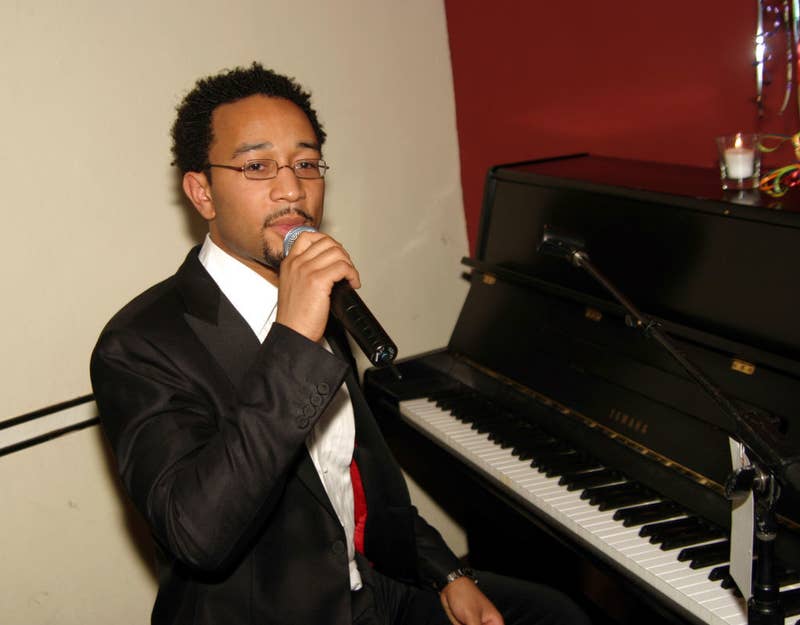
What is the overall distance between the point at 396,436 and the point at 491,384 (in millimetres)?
325

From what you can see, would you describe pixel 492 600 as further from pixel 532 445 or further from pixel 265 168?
pixel 265 168

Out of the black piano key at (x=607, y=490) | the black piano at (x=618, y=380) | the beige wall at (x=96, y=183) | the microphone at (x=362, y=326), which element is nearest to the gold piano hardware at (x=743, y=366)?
the black piano at (x=618, y=380)

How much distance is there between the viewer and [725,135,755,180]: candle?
187cm

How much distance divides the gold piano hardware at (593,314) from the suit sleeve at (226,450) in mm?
921

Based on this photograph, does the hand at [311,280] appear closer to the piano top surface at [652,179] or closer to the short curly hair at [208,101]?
the short curly hair at [208,101]

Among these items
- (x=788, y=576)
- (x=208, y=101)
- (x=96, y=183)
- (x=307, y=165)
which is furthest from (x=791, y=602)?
(x=96, y=183)

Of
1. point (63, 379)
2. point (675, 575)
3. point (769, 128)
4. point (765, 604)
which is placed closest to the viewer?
point (765, 604)

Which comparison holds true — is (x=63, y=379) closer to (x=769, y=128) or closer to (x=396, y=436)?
(x=396, y=436)

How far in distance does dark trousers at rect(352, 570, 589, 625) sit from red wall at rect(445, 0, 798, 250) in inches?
49.3

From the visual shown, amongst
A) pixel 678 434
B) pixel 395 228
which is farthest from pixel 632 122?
pixel 678 434

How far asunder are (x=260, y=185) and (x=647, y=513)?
1022 mm

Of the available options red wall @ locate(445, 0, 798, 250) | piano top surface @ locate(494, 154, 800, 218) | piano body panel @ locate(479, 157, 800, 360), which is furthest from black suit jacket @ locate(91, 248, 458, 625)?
red wall @ locate(445, 0, 798, 250)

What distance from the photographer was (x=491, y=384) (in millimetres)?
2312

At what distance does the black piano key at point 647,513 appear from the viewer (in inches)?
66.2
